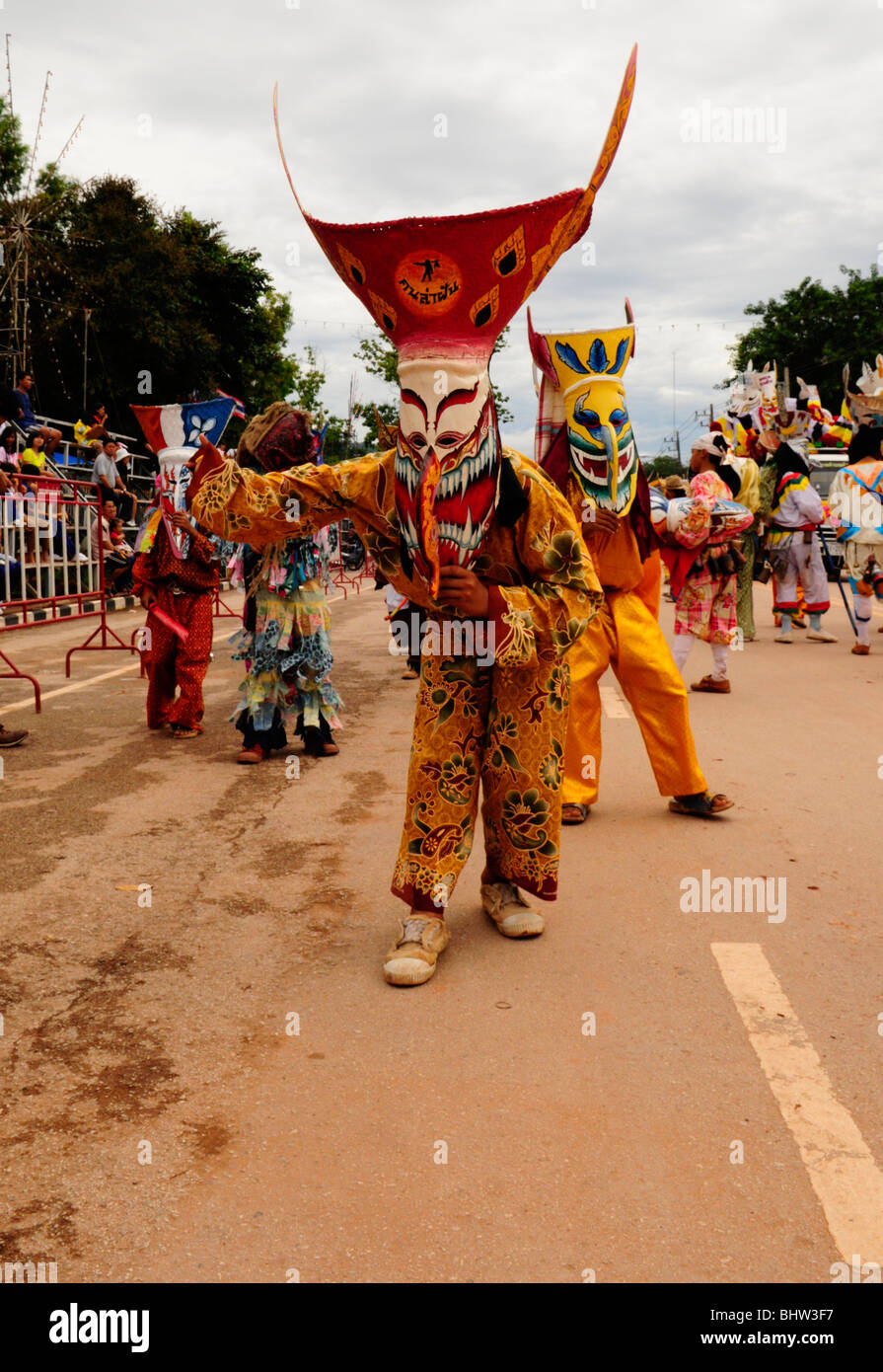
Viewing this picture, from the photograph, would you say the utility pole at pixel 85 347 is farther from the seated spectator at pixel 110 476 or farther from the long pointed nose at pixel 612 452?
the long pointed nose at pixel 612 452

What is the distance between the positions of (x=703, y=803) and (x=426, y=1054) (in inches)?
110

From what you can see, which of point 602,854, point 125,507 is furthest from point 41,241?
point 602,854

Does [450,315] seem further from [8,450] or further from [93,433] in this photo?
[93,433]

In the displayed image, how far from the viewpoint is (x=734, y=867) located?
4.96 m

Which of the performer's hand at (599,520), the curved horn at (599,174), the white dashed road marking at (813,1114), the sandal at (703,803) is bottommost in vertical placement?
the white dashed road marking at (813,1114)

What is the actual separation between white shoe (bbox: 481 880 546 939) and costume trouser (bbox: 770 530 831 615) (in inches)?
399

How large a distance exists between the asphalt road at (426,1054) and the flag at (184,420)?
7.71 feet

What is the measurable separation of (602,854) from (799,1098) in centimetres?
224

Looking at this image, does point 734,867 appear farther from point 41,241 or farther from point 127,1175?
point 41,241

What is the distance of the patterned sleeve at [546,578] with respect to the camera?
370 centimetres

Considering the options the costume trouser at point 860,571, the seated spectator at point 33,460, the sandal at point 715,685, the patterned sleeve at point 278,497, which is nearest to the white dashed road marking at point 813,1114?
the patterned sleeve at point 278,497

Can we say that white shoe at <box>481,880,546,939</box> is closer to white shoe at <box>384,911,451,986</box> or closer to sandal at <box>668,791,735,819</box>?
white shoe at <box>384,911,451,986</box>

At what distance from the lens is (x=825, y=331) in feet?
150

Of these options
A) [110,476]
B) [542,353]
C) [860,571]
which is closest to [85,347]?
[110,476]
